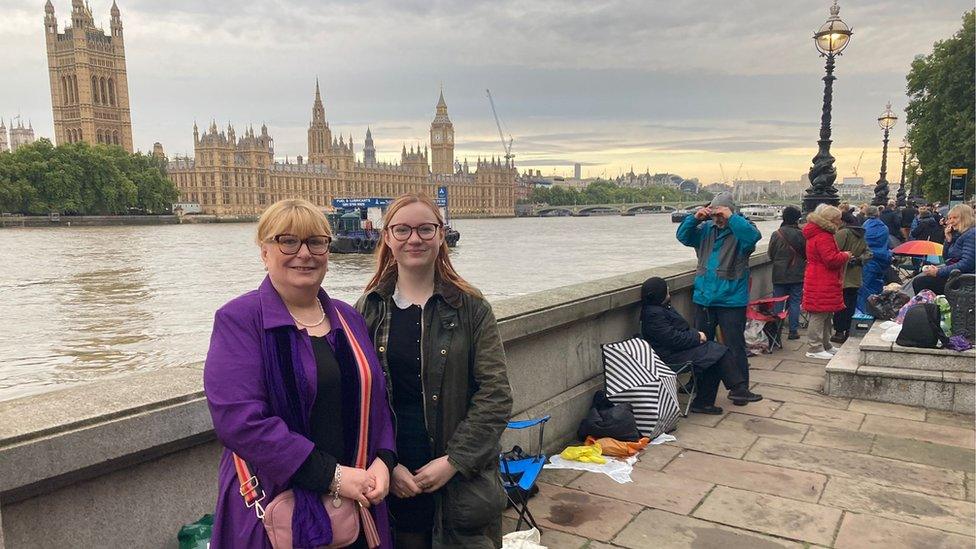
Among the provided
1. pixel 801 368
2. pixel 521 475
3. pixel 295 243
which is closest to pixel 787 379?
pixel 801 368

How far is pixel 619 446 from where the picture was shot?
4277 millimetres

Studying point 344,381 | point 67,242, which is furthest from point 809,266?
point 67,242

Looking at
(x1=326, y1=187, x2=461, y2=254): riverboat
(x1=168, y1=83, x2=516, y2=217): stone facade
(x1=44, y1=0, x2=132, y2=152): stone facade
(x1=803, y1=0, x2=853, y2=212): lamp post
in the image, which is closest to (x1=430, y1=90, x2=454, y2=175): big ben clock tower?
(x1=168, y1=83, x2=516, y2=217): stone facade

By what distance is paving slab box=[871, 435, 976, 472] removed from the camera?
413 centimetres

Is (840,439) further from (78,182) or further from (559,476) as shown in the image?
(78,182)

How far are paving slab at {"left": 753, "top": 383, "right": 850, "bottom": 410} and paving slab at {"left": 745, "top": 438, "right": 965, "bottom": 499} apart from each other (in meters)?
1.12

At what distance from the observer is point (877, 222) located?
28.0 ft

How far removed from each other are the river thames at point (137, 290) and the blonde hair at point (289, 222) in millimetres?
1110

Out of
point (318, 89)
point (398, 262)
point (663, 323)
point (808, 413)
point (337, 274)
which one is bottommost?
point (337, 274)

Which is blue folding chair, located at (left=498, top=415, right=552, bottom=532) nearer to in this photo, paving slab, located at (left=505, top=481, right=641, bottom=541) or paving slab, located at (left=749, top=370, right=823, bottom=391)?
paving slab, located at (left=505, top=481, right=641, bottom=541)

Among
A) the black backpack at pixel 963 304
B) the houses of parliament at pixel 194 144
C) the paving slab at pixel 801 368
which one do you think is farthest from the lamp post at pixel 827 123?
the houses of parliament at pixel 194 144

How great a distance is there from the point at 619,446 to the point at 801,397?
2283 mm

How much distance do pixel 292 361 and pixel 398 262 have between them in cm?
66

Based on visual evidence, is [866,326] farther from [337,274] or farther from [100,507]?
[337,274]
